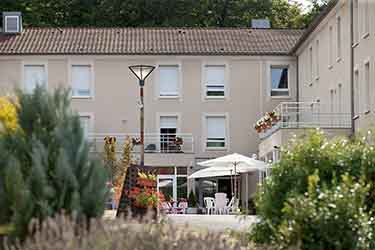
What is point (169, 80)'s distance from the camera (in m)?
52.0

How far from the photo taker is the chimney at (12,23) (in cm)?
5300

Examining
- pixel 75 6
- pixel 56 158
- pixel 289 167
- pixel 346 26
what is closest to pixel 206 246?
pixel 289 167

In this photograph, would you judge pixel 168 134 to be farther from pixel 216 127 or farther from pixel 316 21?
pixel 316 21

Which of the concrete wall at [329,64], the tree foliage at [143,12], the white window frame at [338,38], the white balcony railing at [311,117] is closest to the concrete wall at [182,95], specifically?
the concrete wall at [329,64]

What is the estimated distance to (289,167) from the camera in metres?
12.5

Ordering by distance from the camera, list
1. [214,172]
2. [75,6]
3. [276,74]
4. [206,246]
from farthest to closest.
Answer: [75,6] → [276,74] → [214,172] → [206,246]

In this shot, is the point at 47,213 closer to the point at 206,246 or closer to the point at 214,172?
the point at 206,246

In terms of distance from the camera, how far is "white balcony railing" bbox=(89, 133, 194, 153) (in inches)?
1986

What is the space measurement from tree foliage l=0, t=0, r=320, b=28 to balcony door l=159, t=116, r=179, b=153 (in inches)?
436

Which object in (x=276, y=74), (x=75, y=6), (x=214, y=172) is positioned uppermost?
(x=75, y=6)

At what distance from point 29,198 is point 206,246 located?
18.2 feet

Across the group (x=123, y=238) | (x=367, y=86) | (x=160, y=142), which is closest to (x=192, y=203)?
(x=160, y=142)

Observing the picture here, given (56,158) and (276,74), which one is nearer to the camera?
(56,158)

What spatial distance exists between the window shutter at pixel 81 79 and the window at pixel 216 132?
6163mm
